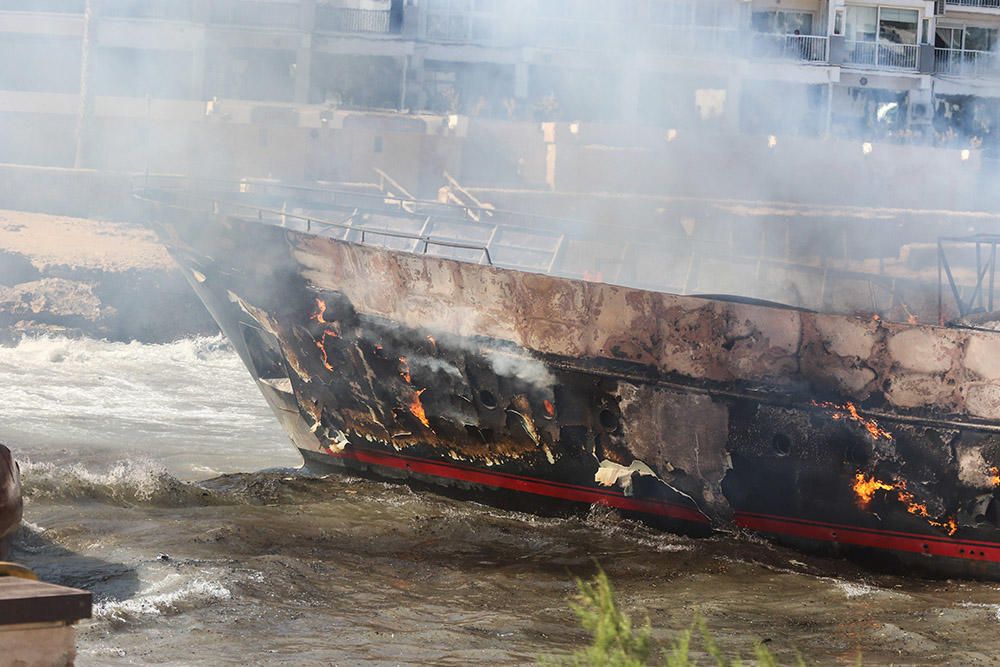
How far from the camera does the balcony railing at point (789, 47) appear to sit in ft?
105

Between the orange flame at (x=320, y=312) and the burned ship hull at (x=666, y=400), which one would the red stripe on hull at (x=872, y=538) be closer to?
the burned ship hull at (x=666, y=400)

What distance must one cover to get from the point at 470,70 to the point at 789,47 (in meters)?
8.51

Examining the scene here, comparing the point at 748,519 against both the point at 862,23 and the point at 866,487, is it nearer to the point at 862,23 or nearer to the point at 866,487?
the point at 866,487

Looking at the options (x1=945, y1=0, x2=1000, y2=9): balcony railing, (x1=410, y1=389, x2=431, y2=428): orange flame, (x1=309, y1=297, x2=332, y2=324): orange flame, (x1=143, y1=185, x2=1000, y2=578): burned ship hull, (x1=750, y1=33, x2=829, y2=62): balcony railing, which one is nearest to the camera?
(x1=143, y1=185, x2=1000, y2=578): burned ship hull

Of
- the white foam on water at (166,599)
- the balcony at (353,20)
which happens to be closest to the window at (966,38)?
the balcony at (353,20)

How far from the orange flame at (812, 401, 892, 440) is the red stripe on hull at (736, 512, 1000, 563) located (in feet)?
2.16

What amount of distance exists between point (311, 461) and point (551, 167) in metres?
15.5

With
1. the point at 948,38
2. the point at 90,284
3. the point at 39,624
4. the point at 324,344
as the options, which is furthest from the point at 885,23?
the point at 39,624

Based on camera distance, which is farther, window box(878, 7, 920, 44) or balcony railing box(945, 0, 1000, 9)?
balcony railing box(945, 0, 1000, 9)

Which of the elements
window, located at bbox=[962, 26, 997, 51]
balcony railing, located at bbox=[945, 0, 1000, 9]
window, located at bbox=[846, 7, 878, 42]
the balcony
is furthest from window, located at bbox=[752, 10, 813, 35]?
the balcony

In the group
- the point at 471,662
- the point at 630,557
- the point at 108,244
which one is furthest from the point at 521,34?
the point at 471,662

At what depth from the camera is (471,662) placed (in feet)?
19.2

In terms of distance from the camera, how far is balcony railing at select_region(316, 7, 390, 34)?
30078 mm

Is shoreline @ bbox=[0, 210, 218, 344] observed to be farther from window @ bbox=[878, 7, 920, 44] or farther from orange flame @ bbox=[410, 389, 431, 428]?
window @ bbox=[878, 7, 920, 44]
